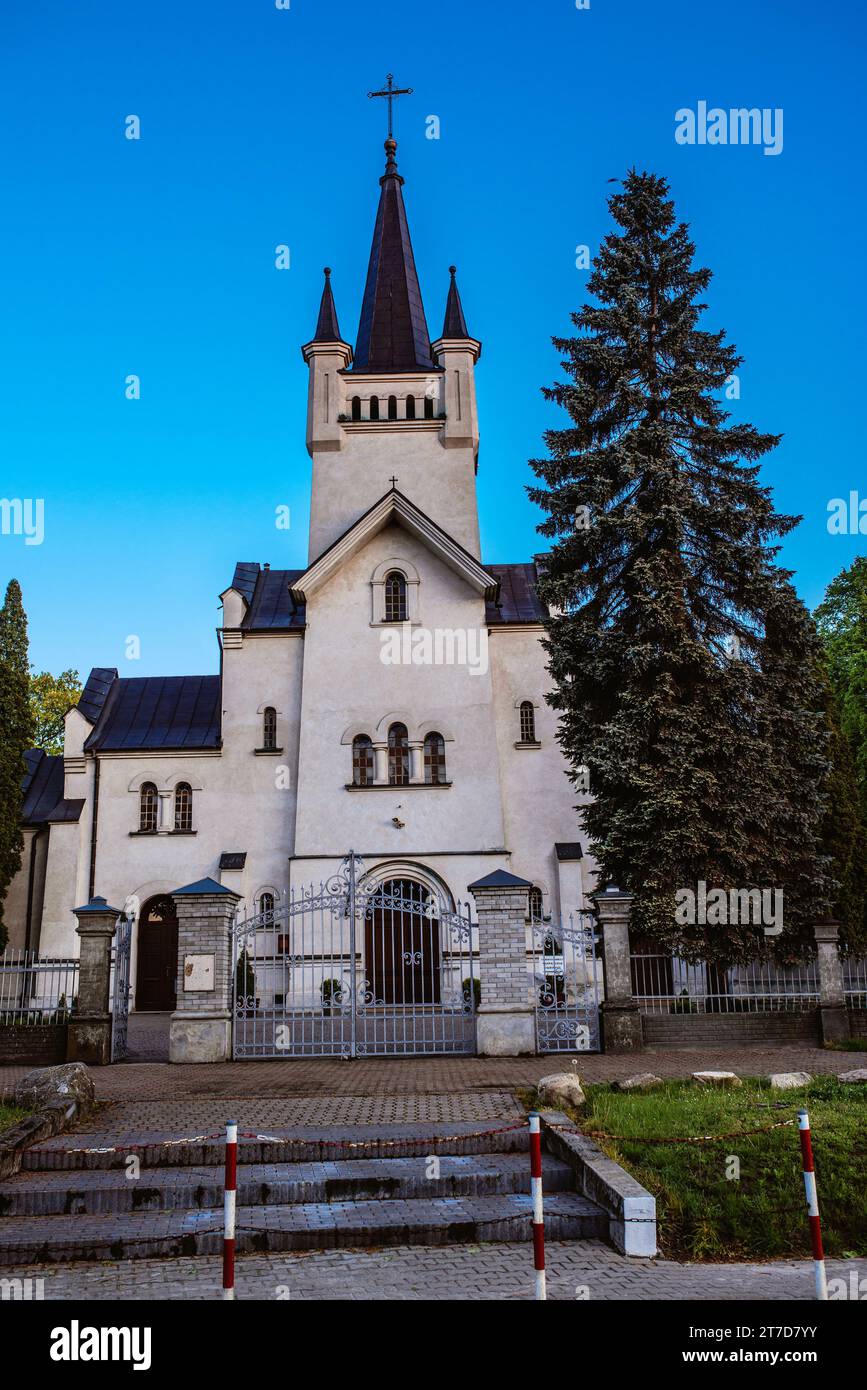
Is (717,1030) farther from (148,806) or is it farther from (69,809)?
(69,809)

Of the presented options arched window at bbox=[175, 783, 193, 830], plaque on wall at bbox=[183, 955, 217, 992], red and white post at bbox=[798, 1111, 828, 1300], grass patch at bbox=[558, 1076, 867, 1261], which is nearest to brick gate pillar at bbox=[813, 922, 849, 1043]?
grass patch at bbox=[558, 1076, 867, 1261]

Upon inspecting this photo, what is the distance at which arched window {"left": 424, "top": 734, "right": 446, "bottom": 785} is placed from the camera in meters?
28.3

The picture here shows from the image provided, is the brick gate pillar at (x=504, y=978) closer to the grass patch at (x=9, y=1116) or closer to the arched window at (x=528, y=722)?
the grass patch at (x=9, y=1116)

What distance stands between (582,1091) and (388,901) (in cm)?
649

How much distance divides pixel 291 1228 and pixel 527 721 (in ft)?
73.0

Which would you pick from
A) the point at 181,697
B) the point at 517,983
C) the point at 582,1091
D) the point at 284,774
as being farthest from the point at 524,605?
the point at 582,1091

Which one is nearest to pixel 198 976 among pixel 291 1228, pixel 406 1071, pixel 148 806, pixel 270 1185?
pixel 406 1071

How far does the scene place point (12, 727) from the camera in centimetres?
2989

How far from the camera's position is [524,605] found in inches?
1232

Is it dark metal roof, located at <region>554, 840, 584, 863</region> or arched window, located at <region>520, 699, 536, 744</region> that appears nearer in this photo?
dark metal roof, located at <region>554, 840, 584, 863</region>

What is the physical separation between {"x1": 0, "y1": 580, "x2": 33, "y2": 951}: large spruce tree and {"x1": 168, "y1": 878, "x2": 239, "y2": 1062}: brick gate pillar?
13822 mm

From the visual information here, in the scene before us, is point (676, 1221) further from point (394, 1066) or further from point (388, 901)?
point (388, 901)

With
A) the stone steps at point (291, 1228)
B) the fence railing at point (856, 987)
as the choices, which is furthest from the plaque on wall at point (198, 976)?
the fence railing at point (856, 987)

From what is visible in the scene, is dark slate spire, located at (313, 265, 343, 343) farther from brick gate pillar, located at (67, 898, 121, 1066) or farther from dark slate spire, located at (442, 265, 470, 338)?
brick gate pillar, located at (67, 898, 121, 1066)
